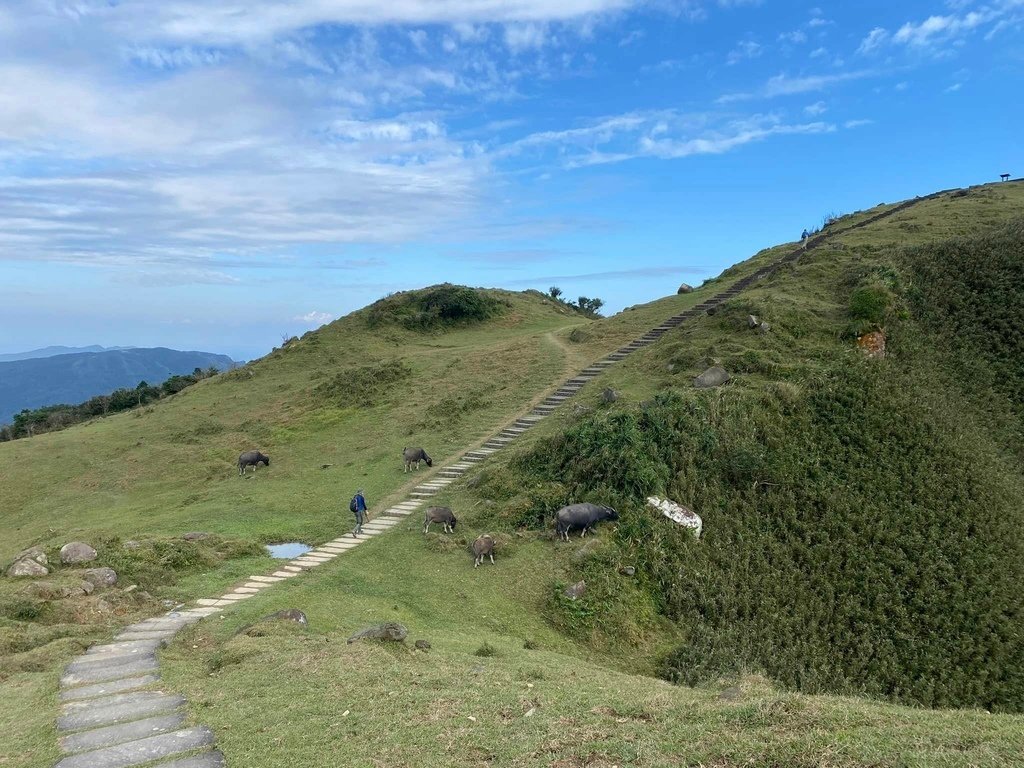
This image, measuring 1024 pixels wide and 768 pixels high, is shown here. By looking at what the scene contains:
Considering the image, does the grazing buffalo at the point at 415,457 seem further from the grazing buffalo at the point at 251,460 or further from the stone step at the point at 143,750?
the stone step at the point at 143,750

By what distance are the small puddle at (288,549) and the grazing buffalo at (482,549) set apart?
423cm

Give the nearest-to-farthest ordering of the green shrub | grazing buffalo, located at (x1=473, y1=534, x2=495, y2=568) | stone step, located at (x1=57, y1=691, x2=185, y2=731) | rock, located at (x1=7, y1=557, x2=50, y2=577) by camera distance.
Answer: stone step, located at (x1=57, y1=691, x2=185, y2=731) → the green shrub → rock, located at (x1=7, y1=557, x2=50, y2=577) → grazing buffalo, located at (x1=473, y1=534, x2=495, y2=568)

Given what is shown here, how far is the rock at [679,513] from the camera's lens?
49.8ft

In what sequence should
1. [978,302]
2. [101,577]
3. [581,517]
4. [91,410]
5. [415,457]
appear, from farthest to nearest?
[91,410] < [978,302] < [415,457] < [581,517] < [101,577]

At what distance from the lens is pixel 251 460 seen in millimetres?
25062

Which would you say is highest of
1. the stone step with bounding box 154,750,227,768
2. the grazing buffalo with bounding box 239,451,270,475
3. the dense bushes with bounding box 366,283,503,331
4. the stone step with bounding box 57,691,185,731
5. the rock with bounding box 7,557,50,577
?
the dense bushes with bounding box 366,283,503,331

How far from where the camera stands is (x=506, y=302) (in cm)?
5106

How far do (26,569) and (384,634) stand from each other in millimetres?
8043

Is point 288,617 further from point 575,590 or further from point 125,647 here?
point 575,590

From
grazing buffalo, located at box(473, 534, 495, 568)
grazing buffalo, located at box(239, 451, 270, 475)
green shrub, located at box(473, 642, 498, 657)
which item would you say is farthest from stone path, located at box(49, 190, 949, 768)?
grazing buffalo, located at box(239, 451, 270, 475)

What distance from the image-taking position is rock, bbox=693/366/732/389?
2103cm

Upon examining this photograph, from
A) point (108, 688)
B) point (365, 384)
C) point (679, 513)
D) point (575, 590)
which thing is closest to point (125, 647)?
point (108, 688)

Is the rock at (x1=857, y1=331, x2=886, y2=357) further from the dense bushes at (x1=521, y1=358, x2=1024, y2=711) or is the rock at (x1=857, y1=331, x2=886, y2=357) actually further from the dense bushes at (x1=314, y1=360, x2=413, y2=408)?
the dense bushes at (x1=314, y1=360, x2=413, y2=408)

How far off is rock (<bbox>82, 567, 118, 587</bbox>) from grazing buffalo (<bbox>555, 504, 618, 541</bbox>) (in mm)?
9348
